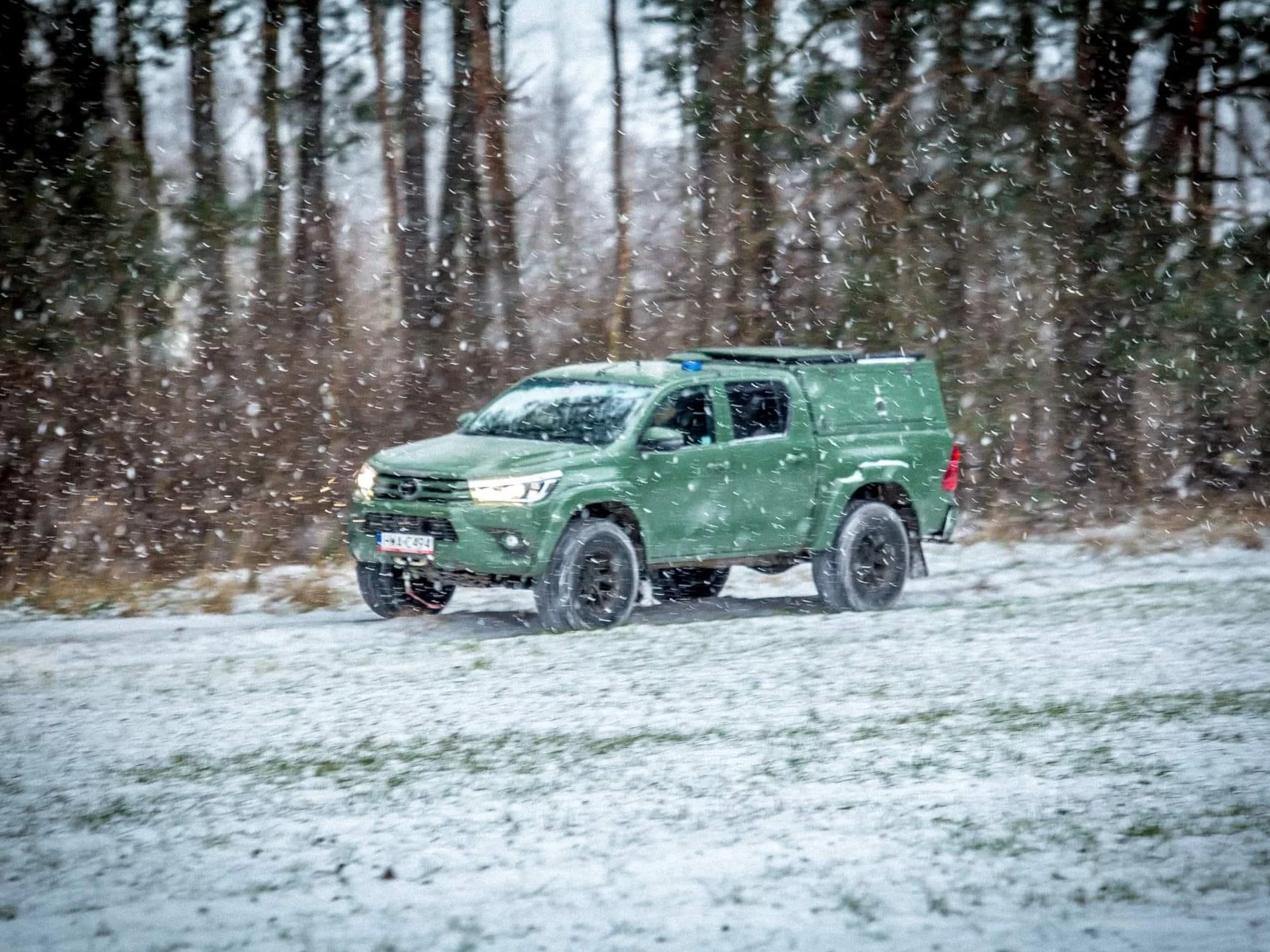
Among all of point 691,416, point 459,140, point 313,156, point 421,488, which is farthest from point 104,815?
point 459,140

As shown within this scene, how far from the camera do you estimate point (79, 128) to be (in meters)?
15.0

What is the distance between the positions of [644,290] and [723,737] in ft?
38.3

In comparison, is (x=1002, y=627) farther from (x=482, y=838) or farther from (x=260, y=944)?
(x=260, y=944)

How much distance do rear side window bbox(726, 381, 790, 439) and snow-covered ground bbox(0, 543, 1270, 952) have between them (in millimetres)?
1488

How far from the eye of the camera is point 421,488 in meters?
10.7

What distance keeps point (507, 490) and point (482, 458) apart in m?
0.41

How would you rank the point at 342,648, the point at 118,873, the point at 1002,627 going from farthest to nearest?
the point at 1002,627
the point at 342,648
the point at 118,873

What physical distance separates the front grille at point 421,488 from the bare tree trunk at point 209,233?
164 inches

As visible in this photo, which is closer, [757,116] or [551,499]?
[551,499]

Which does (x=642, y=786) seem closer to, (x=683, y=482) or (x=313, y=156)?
(x=683, y=482)

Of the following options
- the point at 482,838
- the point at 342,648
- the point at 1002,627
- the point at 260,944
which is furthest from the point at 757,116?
the point at 260,944

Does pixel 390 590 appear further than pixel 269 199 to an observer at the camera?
No

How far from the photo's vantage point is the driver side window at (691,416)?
1148 cm

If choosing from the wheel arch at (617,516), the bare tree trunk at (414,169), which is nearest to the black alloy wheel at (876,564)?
the wheel arch at (617,516)
